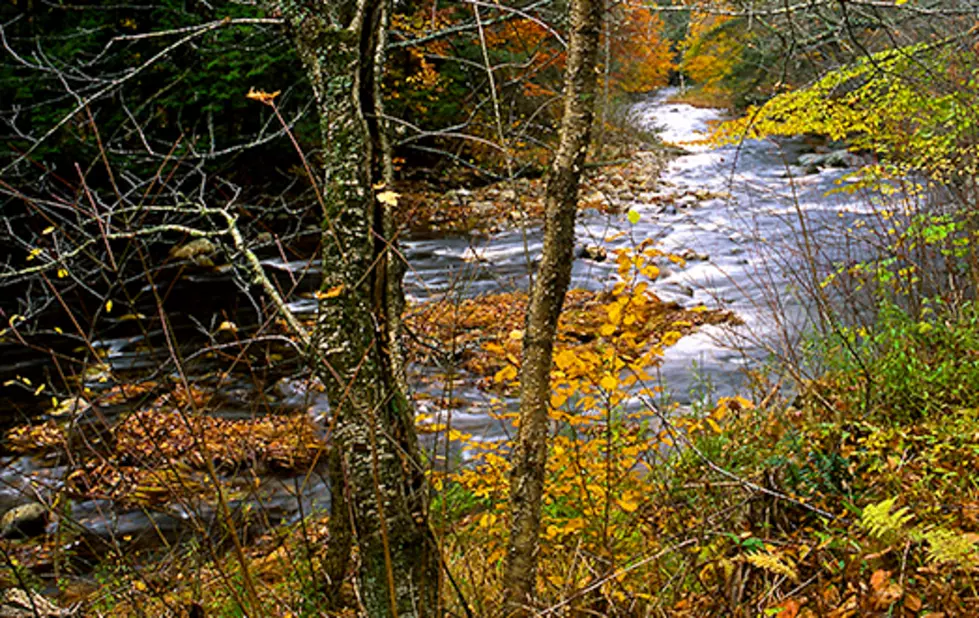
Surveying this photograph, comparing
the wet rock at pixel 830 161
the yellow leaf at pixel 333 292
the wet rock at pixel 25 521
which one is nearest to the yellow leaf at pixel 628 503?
the yellow leaf at pixel 333 292

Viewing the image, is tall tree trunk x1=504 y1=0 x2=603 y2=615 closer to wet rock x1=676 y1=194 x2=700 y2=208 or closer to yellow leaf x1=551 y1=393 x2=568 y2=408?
yellow leaf x1=551 y1=393 x2=568 y2=408

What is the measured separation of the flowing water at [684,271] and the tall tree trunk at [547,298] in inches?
10.4

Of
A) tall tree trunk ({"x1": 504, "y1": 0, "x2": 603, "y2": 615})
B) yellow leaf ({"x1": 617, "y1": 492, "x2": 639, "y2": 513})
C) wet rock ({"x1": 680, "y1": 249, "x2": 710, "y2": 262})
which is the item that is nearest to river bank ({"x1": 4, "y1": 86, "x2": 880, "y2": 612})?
wet rock ({"x1": 680, "y1": 249, "x2": 710, "y2": 262})

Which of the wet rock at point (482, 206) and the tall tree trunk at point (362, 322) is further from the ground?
the tall tree trunk at point (362, 322)

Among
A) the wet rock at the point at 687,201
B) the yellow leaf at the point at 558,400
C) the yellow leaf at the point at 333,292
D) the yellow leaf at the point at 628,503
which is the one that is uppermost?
the yellow leaf at the point at 333,292

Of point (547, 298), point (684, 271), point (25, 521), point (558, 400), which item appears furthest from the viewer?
point (684, 271)

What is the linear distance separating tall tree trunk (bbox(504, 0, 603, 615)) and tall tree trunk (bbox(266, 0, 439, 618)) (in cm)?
36

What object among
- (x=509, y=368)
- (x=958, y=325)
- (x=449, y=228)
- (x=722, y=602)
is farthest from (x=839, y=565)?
(x=449, y=228)

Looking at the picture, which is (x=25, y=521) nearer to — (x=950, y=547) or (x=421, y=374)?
(x=421, y=374)

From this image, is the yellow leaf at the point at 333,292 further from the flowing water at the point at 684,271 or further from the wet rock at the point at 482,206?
the wet rock at the point at 482,206

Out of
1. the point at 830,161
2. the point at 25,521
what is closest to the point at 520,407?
the point at 25,521

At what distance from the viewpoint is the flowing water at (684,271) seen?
562 cm

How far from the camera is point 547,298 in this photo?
2.26 m

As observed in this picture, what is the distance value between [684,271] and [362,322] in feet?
32.0
